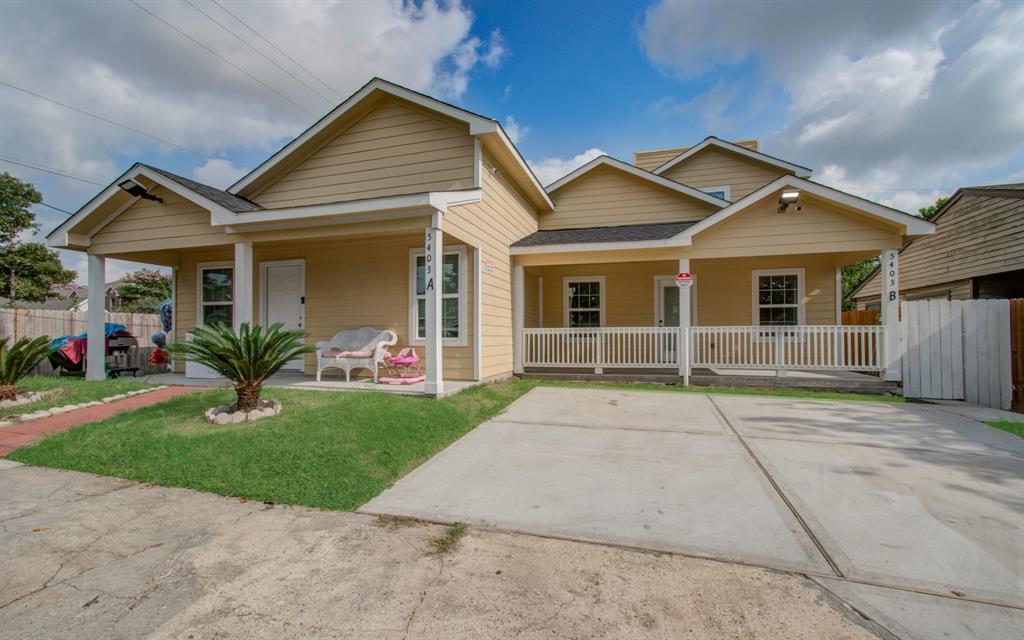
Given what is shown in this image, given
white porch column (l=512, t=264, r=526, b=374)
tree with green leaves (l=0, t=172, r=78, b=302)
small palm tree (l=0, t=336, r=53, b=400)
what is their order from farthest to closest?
tree with green leaves (l=0, t=172, r=78, b=302) → white porch column (l=512, t=264, r=526, b=374) → small palm tree (l=0, t=336, r=53, b=400)

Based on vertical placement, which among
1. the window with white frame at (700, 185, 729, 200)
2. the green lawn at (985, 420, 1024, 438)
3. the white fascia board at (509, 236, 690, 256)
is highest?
the window with white frame at (700, 185, 729, 200)

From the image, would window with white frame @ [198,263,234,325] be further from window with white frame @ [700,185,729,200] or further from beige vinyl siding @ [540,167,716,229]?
window with white frame @ [700,185,729,200]

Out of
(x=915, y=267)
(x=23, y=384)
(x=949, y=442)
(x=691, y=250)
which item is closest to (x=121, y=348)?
(x=23, y=384)

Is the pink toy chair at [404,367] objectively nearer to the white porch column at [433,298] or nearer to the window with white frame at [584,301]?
the white porch column at [433,298]

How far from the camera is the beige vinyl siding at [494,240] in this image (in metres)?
7.59

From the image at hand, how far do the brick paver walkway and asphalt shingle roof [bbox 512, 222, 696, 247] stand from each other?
23.0ft

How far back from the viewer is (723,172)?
12711 mm

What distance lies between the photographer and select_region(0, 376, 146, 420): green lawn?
5809 mm

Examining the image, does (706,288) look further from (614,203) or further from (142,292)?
(142,292)

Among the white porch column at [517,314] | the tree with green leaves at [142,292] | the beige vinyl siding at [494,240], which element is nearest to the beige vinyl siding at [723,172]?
the beige vinyl siding at [494,240]

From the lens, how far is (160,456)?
4.07 m

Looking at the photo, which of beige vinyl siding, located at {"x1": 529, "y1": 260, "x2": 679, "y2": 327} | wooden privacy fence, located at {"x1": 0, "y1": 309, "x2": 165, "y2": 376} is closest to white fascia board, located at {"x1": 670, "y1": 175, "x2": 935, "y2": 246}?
beige vinyl siding, located at {"x1": 529, "y1": 260, "x2": 679, "y2": 327}

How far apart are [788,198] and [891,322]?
115 inches

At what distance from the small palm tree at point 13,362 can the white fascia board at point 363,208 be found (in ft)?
10.5
